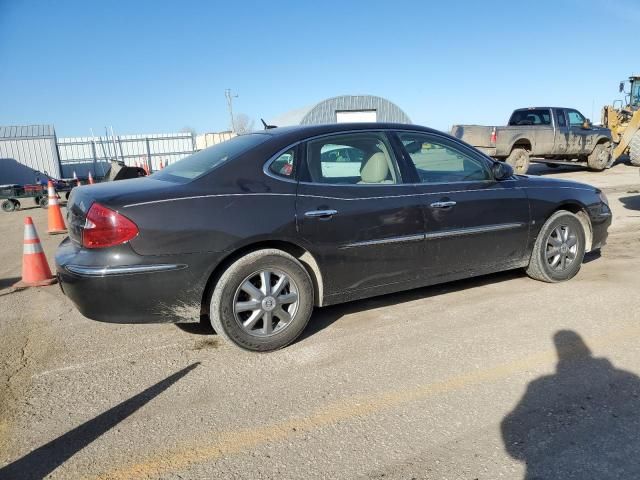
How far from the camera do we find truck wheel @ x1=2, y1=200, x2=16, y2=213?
13580mm

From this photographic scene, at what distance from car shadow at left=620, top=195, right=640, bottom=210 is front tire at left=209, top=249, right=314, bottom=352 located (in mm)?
8228

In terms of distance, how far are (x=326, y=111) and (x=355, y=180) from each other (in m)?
30.5

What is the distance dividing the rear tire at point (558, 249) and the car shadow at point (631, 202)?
211 inches

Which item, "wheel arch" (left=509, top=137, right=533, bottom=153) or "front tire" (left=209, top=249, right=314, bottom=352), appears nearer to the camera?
"front tire" (left=209, top=249, right=314, bottom=352)

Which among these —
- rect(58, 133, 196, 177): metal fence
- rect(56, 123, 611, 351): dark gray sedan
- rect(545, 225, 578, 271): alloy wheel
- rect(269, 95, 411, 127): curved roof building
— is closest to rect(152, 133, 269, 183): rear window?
A: rect(56, 123, 611, 351): dark gray sedan

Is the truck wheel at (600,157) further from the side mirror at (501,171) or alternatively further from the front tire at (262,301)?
the front tire at (262,301)

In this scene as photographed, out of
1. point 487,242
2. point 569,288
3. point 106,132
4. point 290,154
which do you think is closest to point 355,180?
point 290,154

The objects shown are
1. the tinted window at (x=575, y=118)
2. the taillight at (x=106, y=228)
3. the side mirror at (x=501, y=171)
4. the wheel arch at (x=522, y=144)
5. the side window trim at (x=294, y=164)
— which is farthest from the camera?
the tinted window at (x=575, y=118)

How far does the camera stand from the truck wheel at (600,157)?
52.9ft

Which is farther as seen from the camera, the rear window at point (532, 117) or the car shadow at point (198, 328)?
the rear window at point (532, 117)

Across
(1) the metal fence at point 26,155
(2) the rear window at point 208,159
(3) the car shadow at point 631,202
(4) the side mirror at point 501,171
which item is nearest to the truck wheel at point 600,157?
(3) the car shadow at point 631,202

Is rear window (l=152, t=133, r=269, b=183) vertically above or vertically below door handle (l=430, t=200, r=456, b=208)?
above

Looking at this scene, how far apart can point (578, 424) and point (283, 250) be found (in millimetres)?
2060

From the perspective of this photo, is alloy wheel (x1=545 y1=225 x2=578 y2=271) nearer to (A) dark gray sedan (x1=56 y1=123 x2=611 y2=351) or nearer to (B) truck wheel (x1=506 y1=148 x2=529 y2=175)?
(A) dark gray sedan (x1=56 y1=123 x2=611 y2=351)
